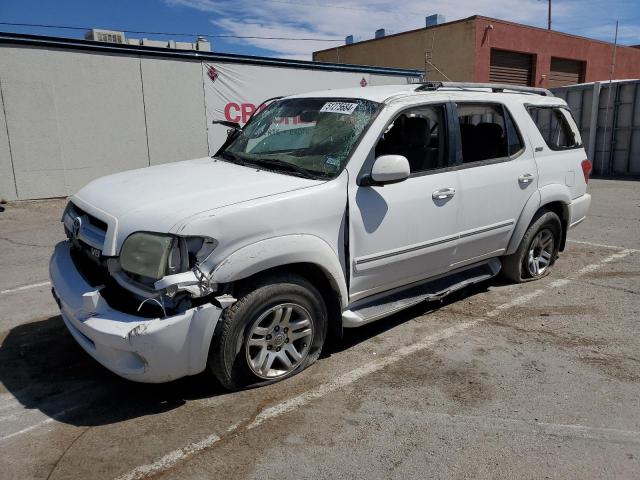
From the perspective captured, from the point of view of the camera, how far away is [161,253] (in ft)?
9.47

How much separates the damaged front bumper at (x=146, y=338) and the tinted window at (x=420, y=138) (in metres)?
2.01

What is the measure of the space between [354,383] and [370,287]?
705mm

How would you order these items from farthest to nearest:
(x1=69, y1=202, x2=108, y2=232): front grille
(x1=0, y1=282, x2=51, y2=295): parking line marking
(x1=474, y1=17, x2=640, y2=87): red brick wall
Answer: (x1=474, y1=17, x2=640, y2=87): red brick wall
(x1=0, y1=282, x2=51, y2=295): parking line marking
(x1=69, y1=202, x2=108, y2=232): front grille

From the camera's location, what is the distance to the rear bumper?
5.65 m

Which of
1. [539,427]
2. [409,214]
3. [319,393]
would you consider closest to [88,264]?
[319,393]

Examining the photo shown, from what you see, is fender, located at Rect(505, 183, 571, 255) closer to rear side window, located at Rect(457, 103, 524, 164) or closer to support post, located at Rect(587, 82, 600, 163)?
rear side window, located at Rect(457, 103, 524, 164)

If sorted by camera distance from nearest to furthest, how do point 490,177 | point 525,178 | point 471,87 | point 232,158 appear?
point 232,158 → point 490,177 → point 471,87 → point 525,178

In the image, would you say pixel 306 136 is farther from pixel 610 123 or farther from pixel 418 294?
pixel 610 123

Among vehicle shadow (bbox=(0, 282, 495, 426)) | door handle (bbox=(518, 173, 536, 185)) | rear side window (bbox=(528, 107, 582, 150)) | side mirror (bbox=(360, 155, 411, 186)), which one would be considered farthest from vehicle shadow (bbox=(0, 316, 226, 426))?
rear side window (bbox=(528, 107, 582, 150))

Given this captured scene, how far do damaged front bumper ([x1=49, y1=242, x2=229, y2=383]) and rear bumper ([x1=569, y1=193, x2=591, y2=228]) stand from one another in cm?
429

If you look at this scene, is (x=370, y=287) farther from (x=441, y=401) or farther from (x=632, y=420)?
(x=632, y=420)

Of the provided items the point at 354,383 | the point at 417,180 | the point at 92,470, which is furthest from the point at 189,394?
the point at 417,180

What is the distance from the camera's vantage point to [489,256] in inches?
192

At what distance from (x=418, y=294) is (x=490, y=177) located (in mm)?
1217
